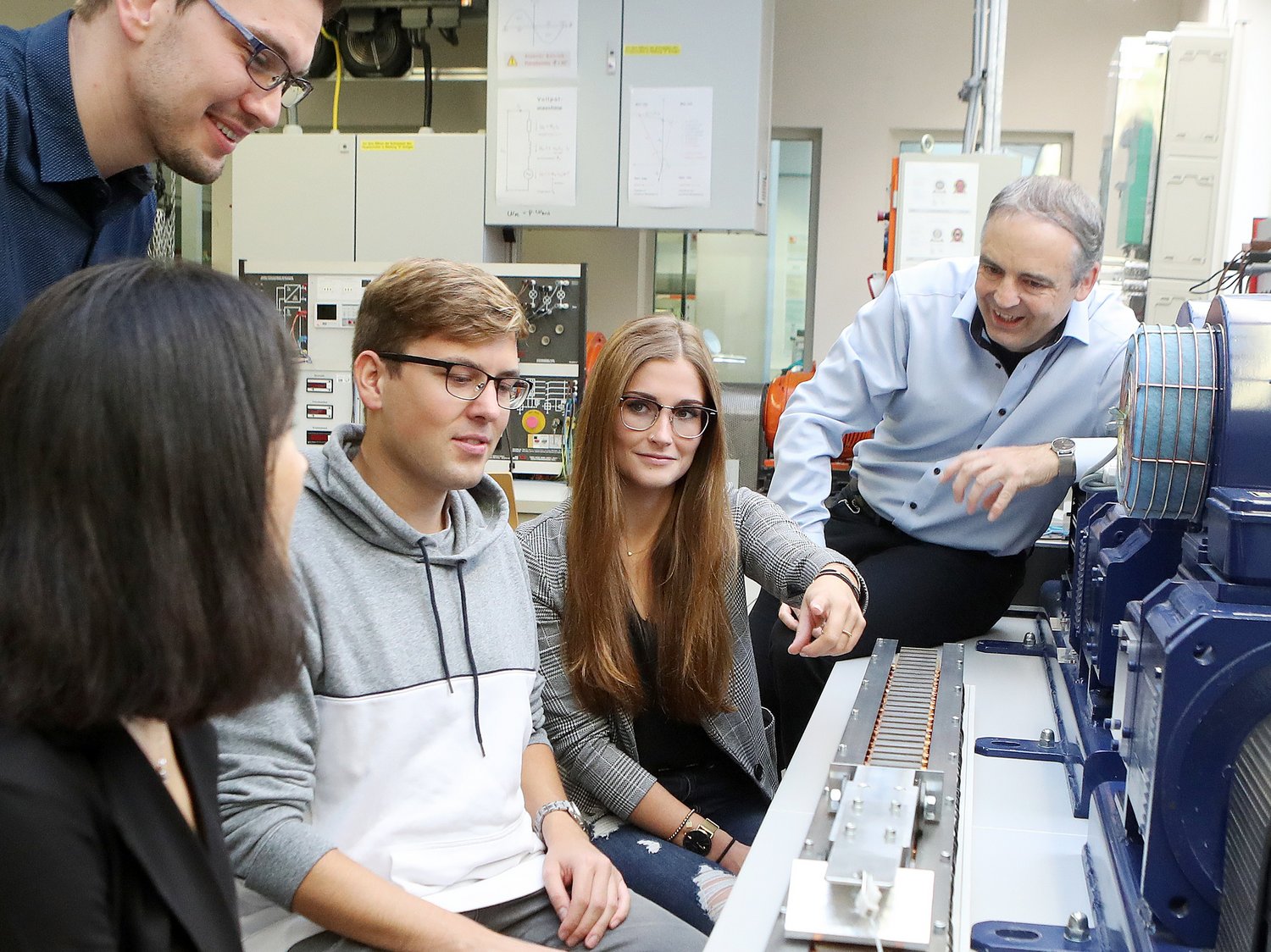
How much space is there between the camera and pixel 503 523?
1.36 metres

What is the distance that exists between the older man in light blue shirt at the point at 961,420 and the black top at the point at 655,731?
0.29 metres

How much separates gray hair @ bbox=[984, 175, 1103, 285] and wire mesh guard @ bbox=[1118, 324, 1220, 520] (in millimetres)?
923

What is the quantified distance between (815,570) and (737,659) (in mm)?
196

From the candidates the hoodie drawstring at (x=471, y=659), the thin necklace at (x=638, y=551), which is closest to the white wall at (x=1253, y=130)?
the thin necklace at (x=638, y=551)

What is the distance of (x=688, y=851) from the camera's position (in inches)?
58.2

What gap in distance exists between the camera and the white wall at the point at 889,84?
591 centimetres

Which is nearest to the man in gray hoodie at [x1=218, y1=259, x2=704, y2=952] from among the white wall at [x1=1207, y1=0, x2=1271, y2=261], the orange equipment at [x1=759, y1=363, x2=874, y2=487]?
the orange equipment at [x1=759, y1=363, x2=874, y2=487]

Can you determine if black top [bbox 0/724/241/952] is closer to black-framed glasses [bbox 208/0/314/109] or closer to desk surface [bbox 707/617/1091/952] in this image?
desk surface [bbox 707/617/1091/952]

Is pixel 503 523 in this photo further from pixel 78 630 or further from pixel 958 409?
pixel 958 409

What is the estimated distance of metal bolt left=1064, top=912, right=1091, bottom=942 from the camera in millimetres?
874

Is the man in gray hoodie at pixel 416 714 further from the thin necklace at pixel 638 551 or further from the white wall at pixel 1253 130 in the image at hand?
the white wall at pixel 1253 130

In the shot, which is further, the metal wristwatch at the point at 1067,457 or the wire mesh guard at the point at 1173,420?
the metal wristwatch at the point at 1067,457

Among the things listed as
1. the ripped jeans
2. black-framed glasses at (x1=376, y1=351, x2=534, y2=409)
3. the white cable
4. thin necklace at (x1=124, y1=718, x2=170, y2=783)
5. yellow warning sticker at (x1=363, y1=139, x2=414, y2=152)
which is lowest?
the ripped jeans

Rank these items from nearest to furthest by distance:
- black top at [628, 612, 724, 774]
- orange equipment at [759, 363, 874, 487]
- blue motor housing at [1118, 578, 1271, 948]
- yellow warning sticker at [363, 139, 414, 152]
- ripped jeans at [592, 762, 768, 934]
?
1. blue motor housing at [1118, 578, 1271, 948]
2. ripped jeans at [592, 762, 768, 934]
3. black top at [628, 612, 724, 774]
4. yellow warning sticker at [363, 139, 414, 152]
5. orange equipment at [759, 363, 874, 487]
